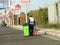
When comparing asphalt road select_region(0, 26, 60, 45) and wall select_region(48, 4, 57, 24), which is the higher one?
wall select_region(48, 4, 57, 24)

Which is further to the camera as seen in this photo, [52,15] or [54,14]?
[52,15]

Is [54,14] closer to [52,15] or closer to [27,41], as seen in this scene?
[52,15]

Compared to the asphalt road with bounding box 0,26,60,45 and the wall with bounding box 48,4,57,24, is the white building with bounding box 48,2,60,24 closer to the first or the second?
the wall with bounding box 48,4,57,24

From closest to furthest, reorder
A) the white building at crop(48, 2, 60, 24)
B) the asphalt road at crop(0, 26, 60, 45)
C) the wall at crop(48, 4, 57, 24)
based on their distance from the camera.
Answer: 1. the asphalt road at crop(0, 26, 60, 45)
2. the white building at crop(48, 2, 60, 24)
3. the wall at crop(48, 4, 57, 24)

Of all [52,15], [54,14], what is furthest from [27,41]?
[52,15]

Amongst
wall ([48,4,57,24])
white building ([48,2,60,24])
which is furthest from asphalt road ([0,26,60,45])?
wall ([48,4,57,24])

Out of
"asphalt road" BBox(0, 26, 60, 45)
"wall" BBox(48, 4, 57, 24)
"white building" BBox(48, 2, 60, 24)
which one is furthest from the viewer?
"wall" BBox(48, 4, 57, 24)

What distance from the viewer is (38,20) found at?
156 feet

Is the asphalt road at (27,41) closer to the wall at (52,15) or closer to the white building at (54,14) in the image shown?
the white building at (54,14)

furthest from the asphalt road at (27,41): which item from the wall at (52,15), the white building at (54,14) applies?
the wall at (52,15)

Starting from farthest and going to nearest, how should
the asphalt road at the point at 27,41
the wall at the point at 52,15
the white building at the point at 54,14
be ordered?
the wall at the point at 52,15
the white building at the point at 54,14
the asphalt road at the point at 27,41

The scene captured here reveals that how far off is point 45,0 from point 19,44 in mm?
36932

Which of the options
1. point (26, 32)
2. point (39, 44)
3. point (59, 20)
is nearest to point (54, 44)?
point (39, 44)

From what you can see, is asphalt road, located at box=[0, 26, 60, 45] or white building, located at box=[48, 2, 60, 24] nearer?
asphalt road, located at box=[0, 26, 60, 45]
